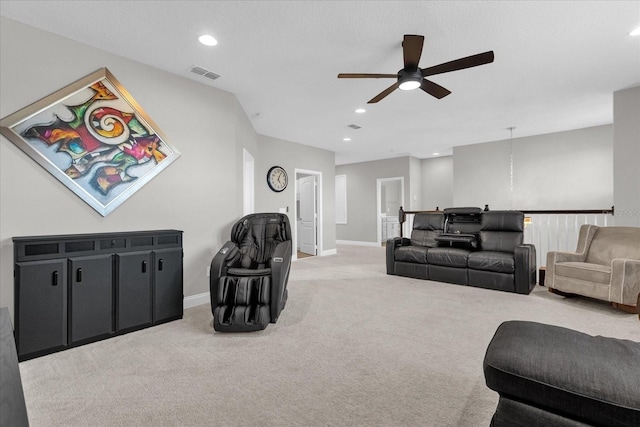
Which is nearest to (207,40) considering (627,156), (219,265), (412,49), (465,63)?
(412,49)

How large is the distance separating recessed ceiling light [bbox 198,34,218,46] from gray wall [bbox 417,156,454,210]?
750cm

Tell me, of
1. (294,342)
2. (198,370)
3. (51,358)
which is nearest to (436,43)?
(294,342)

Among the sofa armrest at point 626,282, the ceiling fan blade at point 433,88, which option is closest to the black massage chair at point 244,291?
the ceiling fan blade at point 433,88

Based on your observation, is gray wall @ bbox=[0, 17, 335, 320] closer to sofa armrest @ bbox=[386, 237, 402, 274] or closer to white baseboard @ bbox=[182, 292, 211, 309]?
white baseboard @ bbox=[182, 292, 211, 309]

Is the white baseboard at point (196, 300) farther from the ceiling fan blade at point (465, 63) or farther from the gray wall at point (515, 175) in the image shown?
the gray wall at point (515, 175)

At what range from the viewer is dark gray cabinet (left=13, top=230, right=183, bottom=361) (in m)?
2.29

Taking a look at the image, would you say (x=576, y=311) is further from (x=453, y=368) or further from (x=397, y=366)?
(x=397, y=366)

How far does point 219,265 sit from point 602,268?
4159 mm

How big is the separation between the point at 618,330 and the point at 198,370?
11.9 ft

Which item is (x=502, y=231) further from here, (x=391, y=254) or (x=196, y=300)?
(x=196, y=300)

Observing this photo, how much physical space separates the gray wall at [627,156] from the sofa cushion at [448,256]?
6.96 ft

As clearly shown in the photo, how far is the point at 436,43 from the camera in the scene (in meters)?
2.87

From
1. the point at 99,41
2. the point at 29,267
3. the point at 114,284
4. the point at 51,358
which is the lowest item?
the point at 51,358

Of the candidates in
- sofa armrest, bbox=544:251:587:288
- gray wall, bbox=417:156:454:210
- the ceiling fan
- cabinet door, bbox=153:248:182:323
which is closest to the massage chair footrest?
cabinet door, bbox=153:248:182:323
